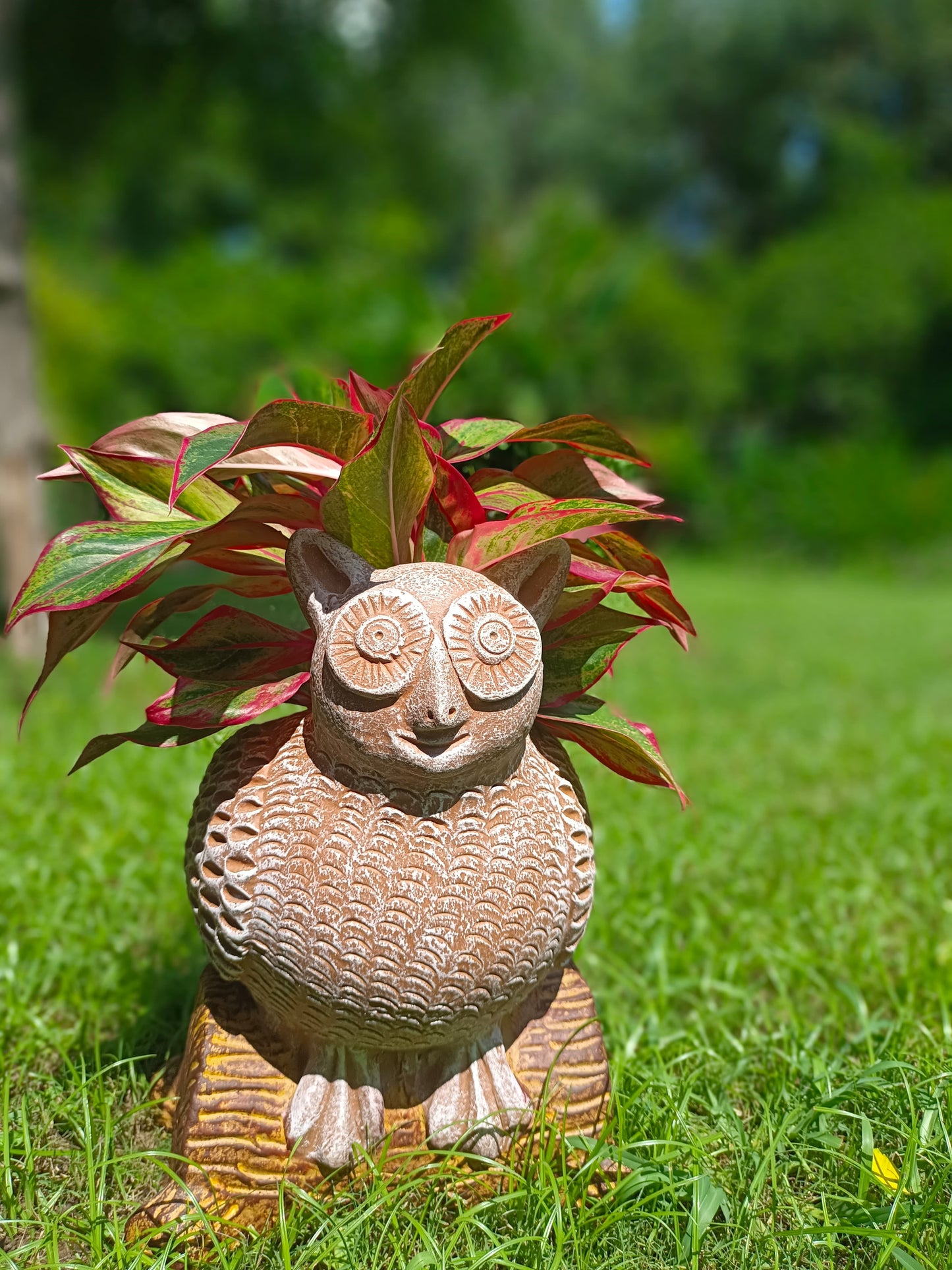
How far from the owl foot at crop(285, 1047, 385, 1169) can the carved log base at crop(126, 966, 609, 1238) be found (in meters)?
0.01

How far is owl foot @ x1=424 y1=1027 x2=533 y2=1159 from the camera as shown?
1226 mm

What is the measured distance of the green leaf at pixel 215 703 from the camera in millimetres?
1222

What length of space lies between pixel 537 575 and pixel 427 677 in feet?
0.76

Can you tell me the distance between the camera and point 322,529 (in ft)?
4.14

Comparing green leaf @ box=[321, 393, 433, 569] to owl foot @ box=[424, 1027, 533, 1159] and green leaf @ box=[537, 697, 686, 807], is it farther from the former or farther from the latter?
owl foot @ box=[424, 1027, 533, 1159]

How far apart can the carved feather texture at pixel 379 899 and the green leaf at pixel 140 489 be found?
300 millimetres

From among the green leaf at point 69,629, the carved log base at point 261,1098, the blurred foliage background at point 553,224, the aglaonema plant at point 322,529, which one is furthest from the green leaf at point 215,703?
the blurred foliage background at point 553,224

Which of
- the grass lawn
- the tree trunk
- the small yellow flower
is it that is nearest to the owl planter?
the grass lawn

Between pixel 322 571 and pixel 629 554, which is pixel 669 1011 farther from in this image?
pixel 322 571

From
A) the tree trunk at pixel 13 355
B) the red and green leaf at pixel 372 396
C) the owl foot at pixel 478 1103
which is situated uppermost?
the tree trunk at pixel 13 355

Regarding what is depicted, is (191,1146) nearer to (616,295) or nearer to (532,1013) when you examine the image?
(532,1013)

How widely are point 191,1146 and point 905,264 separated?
16730 millimetres

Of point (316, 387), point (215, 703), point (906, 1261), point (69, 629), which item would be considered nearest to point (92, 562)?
point (69, 629)

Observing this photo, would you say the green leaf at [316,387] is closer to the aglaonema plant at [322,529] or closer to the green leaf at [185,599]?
the aglaonema plant at [322,529]
